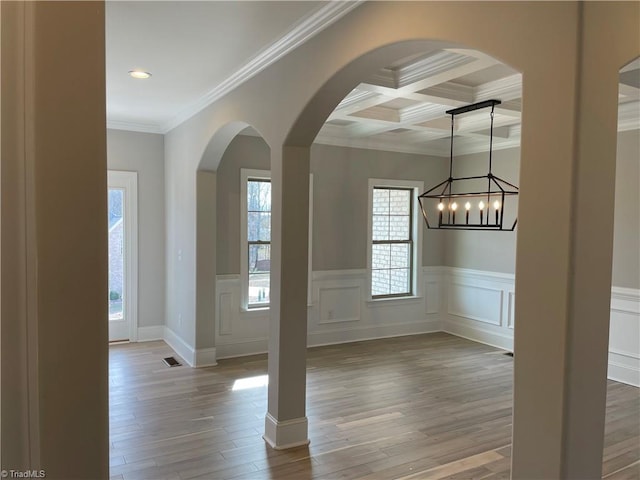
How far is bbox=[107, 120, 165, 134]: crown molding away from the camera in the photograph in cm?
561

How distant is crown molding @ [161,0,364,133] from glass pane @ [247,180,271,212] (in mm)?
1253

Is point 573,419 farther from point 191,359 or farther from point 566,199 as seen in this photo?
point 191,359

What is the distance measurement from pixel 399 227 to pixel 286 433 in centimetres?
399

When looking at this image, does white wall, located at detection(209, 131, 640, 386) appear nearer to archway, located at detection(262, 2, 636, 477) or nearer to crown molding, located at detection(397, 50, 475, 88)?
crown molding, located at detection(397, 50, 475, 88)

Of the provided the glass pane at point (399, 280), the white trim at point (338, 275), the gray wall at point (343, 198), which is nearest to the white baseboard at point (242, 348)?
the white trim at point (338, 275)

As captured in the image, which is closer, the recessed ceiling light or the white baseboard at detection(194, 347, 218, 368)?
the recessed ceiling light

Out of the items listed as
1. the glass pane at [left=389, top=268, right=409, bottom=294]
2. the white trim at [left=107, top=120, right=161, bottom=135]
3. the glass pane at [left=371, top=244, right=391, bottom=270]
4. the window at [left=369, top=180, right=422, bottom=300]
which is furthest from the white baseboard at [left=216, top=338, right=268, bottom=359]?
the white trim at [left=107, top=120, right=161, bottom=135]

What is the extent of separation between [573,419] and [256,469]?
210cm

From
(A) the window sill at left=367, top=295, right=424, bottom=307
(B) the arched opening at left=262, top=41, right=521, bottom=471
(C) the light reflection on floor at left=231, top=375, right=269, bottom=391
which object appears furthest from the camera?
(A) the window sill at left=367, top=295, right=424, bottom=307

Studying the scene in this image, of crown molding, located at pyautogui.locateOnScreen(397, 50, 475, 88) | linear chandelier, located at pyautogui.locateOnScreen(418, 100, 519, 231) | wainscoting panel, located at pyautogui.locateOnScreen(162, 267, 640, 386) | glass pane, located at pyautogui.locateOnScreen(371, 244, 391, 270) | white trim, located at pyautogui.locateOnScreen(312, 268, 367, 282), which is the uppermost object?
crown molding, located at pyautogui.locateOnScreen(397, 50, 475, 88)

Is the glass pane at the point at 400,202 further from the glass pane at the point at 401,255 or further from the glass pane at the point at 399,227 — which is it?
the glass pane at the point at 401,255

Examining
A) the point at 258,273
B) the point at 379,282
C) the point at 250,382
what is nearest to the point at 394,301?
the point at 379,282

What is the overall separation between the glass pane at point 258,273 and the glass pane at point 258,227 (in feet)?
0.36

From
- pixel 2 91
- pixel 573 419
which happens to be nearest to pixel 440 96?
pixel 573 419
